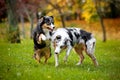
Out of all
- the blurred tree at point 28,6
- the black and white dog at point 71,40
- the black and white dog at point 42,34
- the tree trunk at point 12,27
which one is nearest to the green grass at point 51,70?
the black and white dog at point 42,34

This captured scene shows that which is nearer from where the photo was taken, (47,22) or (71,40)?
(47,22)

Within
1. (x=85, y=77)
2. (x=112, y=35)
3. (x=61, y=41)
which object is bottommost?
(x=112, y=35)

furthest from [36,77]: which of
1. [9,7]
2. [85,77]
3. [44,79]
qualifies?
[9,7]

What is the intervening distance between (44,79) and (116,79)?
2135 mm

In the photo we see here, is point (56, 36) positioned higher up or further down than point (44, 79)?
higher up

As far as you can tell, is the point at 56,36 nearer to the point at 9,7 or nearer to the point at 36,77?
the point at 36,77

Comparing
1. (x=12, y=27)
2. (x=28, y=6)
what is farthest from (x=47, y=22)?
(x=28, y=6)

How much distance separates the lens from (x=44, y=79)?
12.1 metres

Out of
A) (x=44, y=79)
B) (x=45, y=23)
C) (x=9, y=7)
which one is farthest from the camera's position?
(x=9, y=7)

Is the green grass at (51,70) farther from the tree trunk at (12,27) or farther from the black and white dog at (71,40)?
the tree trunk at (12,27)

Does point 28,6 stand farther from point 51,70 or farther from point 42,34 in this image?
point 51,70

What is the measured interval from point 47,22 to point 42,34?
1.61 feet

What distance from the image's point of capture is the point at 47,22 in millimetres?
14258

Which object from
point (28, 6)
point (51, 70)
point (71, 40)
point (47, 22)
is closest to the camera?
point (51, 70)
